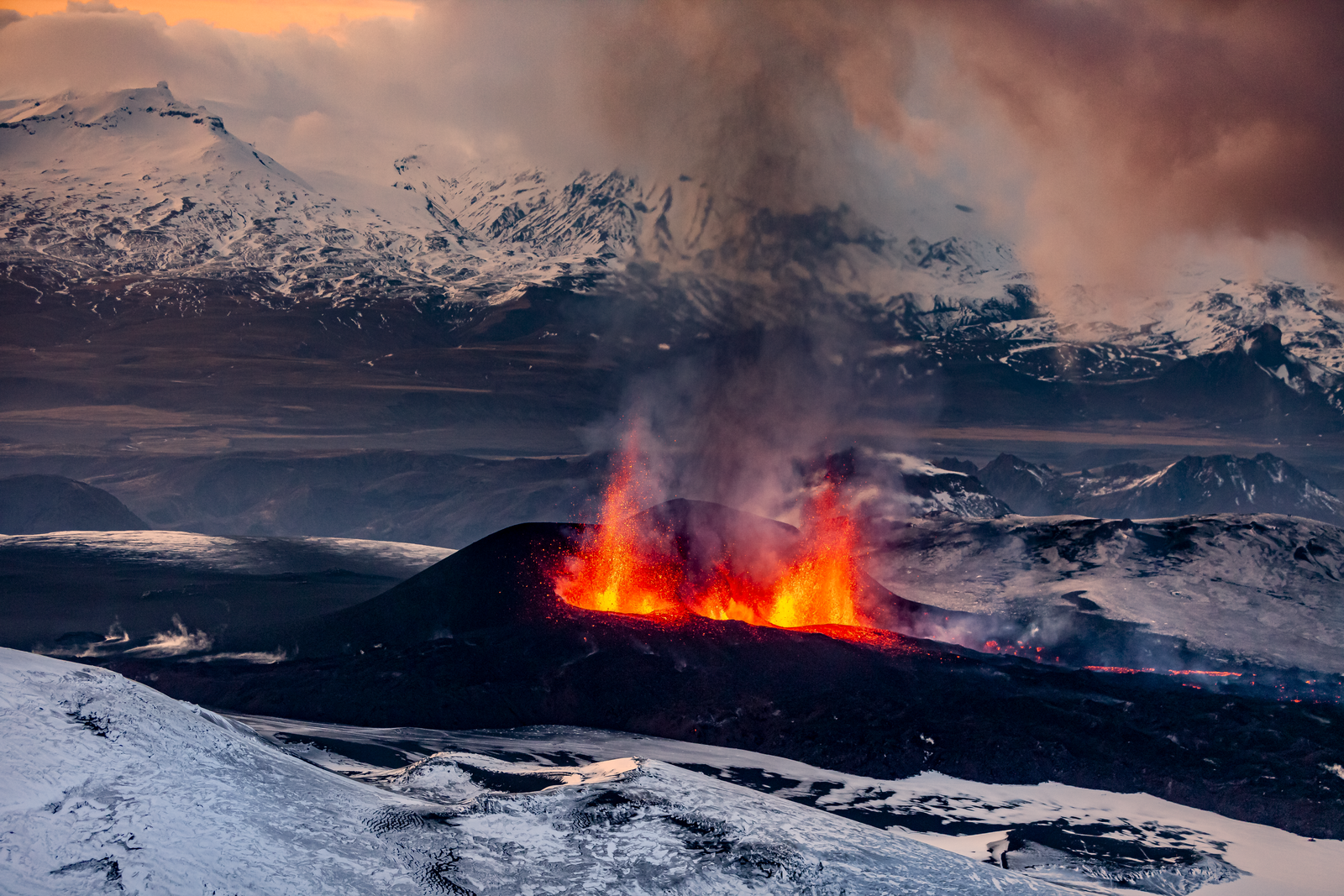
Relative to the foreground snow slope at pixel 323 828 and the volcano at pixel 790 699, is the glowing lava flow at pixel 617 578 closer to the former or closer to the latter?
the volcano at pixel 790 699

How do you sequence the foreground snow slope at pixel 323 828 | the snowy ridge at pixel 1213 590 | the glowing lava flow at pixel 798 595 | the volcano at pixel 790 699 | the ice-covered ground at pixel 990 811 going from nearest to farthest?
the foreground snow slope at pixel 323 828 < the ice-covered ground at pixel 990 811 < the volcano at pixel 790 699 < the glowing lava flow at pixel 798 595 < the snowy ridge at pixel 1213 590

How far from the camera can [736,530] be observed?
131375mm

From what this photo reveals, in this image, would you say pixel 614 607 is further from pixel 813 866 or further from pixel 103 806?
pixel 103 806

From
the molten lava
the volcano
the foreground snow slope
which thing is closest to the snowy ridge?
the molten lava

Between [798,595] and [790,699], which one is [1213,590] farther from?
[790,699]

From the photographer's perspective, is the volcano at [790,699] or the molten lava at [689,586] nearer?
the volcano at [790,699]

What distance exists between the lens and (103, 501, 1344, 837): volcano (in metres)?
75.2

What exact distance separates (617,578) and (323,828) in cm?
8405

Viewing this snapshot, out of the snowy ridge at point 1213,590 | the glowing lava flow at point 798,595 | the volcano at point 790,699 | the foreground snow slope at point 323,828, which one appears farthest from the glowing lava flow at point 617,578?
the foreground snow slope at point 323,828

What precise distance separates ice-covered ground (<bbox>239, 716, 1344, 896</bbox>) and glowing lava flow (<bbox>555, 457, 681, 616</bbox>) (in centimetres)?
2872

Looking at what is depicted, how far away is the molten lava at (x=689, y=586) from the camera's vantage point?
366 ft

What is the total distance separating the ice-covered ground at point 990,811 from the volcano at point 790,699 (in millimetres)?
2638

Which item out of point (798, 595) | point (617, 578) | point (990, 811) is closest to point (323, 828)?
point (990, 811)

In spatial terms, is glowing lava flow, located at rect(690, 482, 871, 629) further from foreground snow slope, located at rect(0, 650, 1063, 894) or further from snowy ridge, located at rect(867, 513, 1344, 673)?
foreground snow slope, located at rect(0, 650, 1063, 894)
